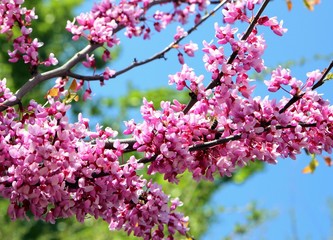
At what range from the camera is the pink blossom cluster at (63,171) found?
200 cm

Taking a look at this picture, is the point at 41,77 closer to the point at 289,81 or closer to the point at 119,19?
the point at 119,19

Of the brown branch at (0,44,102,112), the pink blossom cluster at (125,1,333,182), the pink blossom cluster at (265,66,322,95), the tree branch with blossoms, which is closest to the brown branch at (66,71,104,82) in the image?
the brown branch at (0,44,102,112)

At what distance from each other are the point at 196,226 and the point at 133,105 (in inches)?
140

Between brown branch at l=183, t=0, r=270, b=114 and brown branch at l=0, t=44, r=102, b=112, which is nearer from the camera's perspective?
brown branch at l=183, t=0, r=270, b=114

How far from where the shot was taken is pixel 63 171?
6.73 feet

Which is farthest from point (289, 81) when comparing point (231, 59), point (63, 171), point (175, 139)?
point (63, 171)

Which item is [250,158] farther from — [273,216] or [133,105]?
[133,105]

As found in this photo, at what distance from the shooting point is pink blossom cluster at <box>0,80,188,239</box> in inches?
78.7

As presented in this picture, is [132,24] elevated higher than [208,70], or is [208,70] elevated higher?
[132,24]

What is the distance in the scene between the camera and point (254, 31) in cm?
231

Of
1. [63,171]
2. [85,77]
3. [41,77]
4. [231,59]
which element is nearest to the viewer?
[63,171]

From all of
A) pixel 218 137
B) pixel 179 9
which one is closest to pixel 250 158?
pixel 218 137

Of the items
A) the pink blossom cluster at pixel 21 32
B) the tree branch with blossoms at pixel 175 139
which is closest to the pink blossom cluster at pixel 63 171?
the tree branch with blossoms at pixel 175 139

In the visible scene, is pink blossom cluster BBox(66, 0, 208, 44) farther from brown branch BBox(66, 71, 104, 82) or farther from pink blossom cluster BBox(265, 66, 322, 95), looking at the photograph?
pink blossom cluster BBox(265, 66, 322, 95)
